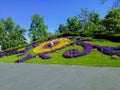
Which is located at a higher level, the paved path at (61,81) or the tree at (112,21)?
the tree at (112,21)

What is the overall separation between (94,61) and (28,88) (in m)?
17.0

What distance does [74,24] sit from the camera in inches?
2776

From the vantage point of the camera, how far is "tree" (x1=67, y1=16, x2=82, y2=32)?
227 feet

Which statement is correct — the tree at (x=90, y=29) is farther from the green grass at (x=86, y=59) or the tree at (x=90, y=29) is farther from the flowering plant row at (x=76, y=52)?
Answer: the flowering plant row at (x=76, y=52)

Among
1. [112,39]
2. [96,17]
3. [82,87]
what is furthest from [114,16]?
[82,87]

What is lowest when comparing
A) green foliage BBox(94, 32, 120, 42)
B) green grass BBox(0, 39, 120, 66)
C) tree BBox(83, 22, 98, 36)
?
green grass BBox(0, 39, 120, 66)

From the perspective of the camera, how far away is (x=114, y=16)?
54750mm

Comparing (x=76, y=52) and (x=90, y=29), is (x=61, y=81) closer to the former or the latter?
(x=76, y=52)

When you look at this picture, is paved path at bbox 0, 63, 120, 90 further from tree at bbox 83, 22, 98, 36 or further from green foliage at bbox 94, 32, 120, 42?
tree at bbox 83, 22, 98, 36

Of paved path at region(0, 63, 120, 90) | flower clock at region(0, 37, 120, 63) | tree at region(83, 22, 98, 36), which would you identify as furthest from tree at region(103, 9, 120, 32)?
paved path at region(0, 63, 120, 90)

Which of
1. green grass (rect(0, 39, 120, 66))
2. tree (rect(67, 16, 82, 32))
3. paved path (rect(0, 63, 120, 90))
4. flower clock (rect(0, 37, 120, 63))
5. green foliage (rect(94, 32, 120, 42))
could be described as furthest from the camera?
tree (rect(67, 16, 82, 32))

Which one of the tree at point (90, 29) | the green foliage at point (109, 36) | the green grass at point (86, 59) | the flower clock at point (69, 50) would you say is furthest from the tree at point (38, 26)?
the green grass at point (86, 59)

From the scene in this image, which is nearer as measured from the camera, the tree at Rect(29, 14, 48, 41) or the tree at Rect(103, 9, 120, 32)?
the tree at Rect(103, 9, 120, 32)

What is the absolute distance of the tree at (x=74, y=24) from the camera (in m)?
69.1
